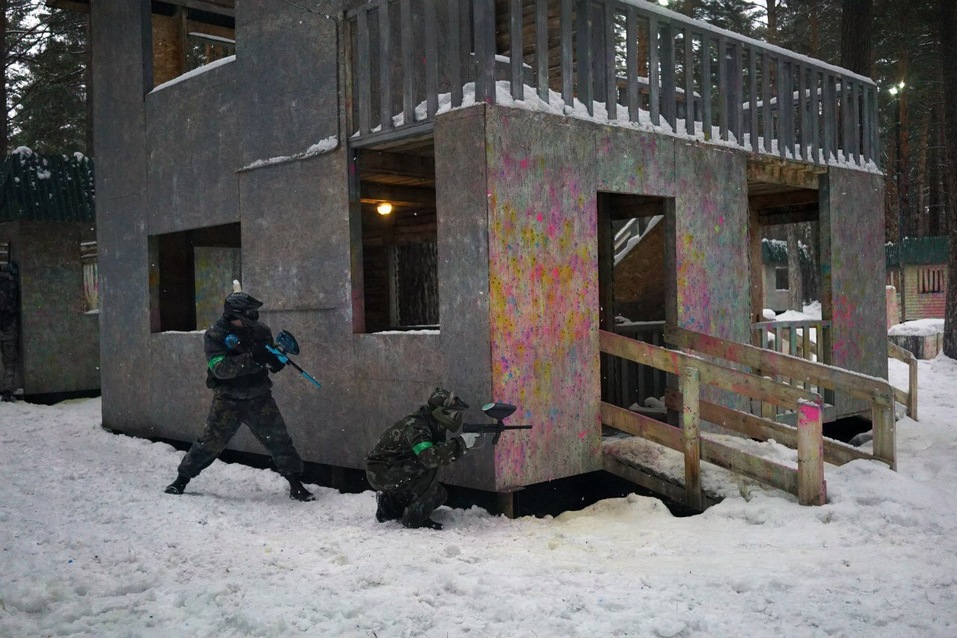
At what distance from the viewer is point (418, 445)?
6812 millimetres

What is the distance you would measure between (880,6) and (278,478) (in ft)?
76.0

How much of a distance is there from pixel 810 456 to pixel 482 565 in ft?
8.95

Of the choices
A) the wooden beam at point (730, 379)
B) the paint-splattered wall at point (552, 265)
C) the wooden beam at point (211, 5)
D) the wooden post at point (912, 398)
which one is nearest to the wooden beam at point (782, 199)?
the wooden post at point (912, 398)

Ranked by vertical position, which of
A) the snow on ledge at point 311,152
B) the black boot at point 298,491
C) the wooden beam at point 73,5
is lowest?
the black boot at point 298,491

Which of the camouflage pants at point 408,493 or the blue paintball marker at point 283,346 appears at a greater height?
the blue paintball marker at point 283,346

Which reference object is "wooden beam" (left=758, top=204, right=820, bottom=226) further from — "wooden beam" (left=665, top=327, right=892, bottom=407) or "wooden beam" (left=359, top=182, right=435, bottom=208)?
"wooden beam" (left=359, top=182, right=435, bottom=208)

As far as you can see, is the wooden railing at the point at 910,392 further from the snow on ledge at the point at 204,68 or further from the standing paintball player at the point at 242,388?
the snow on ledge at the point at 204,68

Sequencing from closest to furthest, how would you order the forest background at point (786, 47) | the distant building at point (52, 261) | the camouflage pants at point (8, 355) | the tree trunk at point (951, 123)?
1. the camouflage pants at point (8, 355)
2. the distant building at point (52, 261)
3. the tree trunk at point (951, 123)
4. the forest background at point (786, 47)

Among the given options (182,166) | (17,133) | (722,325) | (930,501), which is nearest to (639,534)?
(930,501)

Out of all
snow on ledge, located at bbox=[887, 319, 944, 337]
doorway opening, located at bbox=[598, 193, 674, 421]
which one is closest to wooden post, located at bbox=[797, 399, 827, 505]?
doorway opening, located at bbox=[598, 193, 674, 421]

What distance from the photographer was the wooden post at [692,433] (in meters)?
7.31

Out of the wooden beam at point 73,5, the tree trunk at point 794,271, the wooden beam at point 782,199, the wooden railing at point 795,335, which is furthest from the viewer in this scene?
the tree trunk at point 794,271

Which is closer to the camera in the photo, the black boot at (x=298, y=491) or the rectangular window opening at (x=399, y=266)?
the black boot at (x=298, y=491)

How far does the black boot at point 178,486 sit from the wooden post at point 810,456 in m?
5.61
